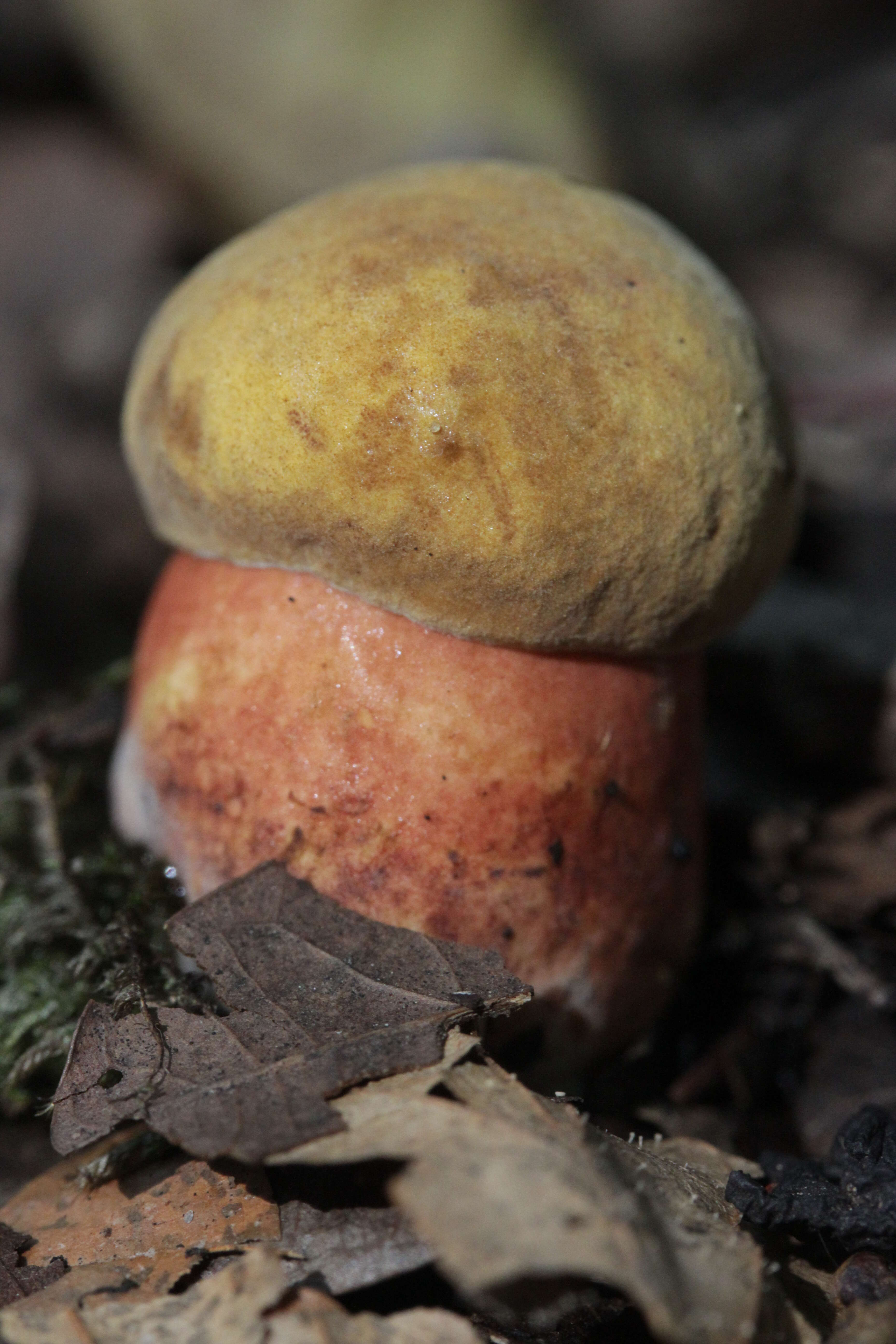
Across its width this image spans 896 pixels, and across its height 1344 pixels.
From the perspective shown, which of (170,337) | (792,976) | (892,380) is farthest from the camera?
(892,380)

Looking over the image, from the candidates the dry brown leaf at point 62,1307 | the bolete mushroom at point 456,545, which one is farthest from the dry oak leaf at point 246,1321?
the bolete mushroom at point 456,545

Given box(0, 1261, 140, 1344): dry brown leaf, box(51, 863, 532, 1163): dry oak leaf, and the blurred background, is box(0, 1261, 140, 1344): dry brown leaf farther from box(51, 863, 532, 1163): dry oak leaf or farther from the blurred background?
the blurred background

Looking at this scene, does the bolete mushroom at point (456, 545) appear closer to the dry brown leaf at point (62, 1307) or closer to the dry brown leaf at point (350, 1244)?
the dry brown leaf at point (350, 1244)

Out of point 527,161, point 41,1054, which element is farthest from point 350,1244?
point 527,161

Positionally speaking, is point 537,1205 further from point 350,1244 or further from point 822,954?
point 822,954

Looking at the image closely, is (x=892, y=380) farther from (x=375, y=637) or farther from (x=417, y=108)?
(x=375, y=637)

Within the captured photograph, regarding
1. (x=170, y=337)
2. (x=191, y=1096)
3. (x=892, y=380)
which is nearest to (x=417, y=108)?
(x=892, y=380)

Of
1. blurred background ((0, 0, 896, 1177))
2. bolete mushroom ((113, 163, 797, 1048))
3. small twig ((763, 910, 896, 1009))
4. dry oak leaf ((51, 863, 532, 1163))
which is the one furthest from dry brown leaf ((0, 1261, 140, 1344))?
small twig ((763, 910, 896, 1009))
